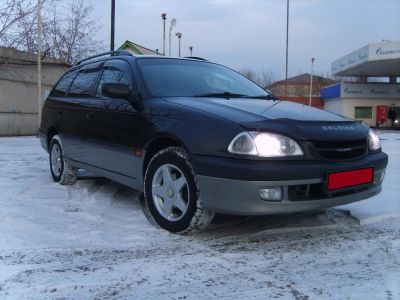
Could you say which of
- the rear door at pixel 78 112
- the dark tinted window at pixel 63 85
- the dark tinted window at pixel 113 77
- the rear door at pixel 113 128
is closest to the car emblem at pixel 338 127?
the rear door at pixel 113 128

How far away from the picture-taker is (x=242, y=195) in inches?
137

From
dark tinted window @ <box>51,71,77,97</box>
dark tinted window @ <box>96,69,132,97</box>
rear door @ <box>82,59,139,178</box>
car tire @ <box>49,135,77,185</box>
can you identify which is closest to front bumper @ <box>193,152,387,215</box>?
rear door @ <box>82,59,139,178</box>

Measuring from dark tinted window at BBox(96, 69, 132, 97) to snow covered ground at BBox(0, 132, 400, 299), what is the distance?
1286 mm

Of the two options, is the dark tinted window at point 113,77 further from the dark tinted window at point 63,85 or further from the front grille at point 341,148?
the front grille at point 341,148

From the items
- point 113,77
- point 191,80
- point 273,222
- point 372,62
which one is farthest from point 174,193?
point 372,62

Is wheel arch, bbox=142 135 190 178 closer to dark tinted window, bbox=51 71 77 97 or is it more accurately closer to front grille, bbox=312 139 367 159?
→ front grille, bbox=312 139 367 159

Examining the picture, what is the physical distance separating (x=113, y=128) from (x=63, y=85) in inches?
83.5

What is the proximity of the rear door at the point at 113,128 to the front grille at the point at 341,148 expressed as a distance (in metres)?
1.70

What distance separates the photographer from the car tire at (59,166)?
6.17m

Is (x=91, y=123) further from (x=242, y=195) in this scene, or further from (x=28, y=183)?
(x=242, y=195)

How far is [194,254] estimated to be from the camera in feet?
11.5

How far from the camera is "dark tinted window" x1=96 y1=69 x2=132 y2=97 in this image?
4796 millimetres

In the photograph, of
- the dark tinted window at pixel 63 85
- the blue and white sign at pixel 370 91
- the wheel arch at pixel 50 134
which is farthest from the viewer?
the blue and white sign at pixel 370 91

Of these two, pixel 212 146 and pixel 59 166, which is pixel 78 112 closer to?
pixel 59 166
